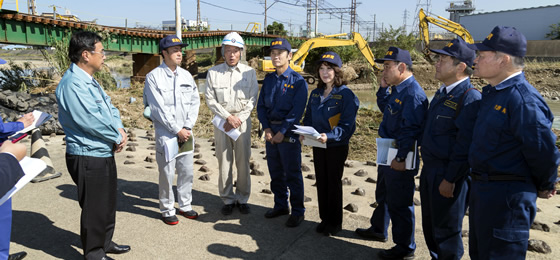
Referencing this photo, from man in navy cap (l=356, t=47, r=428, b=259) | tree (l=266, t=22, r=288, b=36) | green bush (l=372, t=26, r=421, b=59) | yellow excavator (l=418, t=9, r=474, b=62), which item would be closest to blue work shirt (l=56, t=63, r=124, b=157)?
man in navy cap (l=356, t=47, r=428, b=259)

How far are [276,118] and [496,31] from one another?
2.39 m

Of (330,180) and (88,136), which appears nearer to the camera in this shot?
(88,136)

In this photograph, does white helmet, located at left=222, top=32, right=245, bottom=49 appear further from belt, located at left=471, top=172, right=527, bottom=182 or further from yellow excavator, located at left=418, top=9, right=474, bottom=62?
yellow excavator, located at left=418, top=9, right=474, bottom=62

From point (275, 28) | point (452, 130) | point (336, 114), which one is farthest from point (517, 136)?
point (275, 28)

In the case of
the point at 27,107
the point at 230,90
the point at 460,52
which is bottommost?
the point at 27,107

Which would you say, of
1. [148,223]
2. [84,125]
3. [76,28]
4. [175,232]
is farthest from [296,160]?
[76,28]

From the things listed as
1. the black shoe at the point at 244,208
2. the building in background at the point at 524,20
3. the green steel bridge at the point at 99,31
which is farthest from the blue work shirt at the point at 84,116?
the building in background at the point at 524,20

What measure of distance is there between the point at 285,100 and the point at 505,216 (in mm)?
2451

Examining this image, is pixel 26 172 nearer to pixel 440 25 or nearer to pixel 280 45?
pixel 280 45

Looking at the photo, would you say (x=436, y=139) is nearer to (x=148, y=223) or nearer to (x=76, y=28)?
(x=148, y=223)

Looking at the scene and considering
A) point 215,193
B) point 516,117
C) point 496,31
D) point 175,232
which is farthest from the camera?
point 215,193

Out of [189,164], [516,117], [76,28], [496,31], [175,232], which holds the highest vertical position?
[76,28]

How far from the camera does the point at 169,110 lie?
417cm

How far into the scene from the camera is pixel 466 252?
11.9ft
